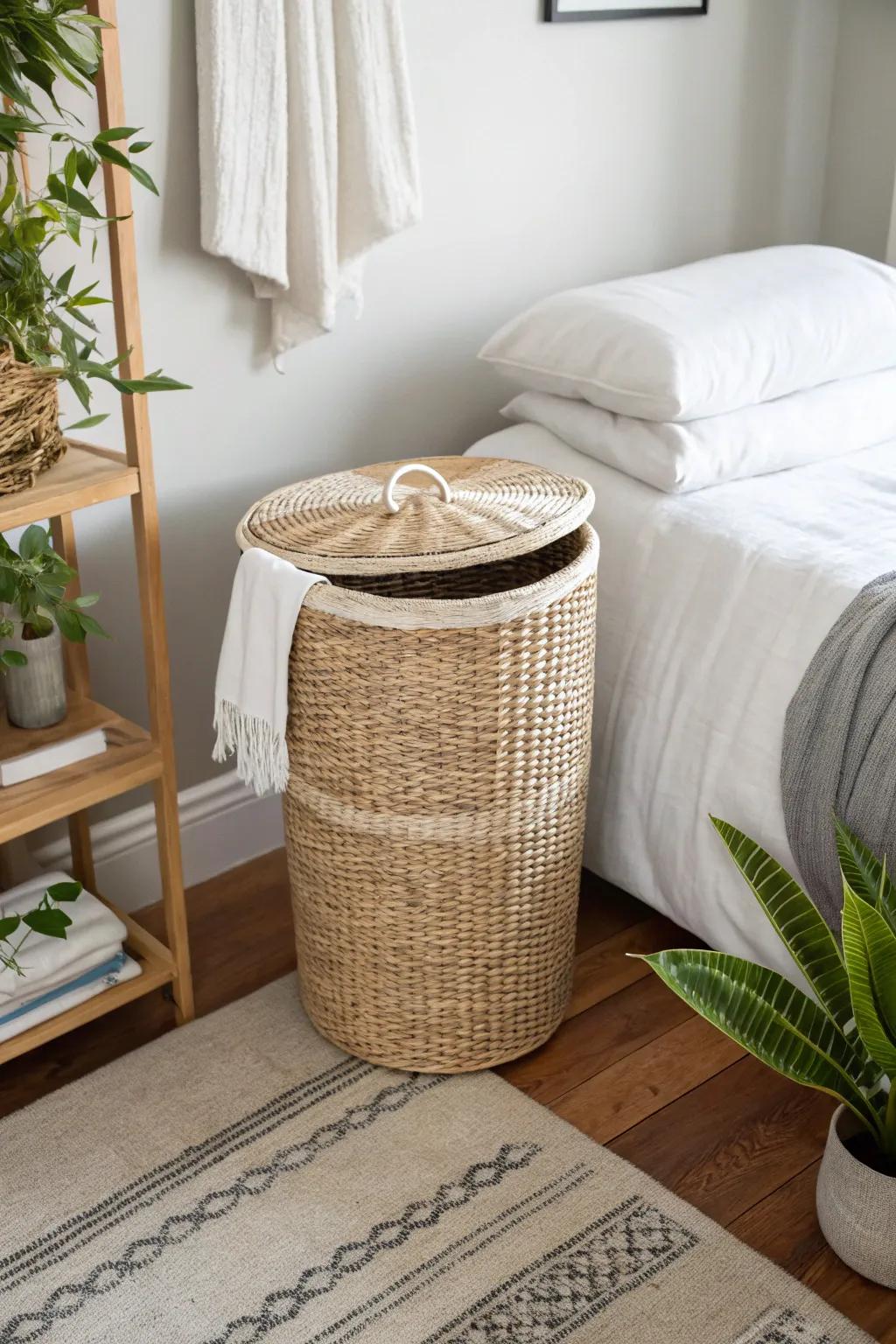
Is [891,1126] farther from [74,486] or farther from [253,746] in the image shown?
[74,486]

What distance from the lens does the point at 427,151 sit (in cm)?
198

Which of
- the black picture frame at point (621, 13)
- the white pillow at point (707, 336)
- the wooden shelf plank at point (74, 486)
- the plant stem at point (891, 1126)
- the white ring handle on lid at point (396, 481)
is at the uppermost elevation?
the black picture frame at point (621, 13)

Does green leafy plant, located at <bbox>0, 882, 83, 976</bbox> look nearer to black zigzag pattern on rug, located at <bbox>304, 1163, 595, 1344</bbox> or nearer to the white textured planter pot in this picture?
black zigzag pattern on rug, located at <bbox>304, 1163, 595, 1344</bbox>

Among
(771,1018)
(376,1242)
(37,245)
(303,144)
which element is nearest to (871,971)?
(771,1018)

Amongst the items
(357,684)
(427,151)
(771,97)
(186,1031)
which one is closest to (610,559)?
(357,684)

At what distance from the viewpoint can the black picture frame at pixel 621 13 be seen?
205 centimetres

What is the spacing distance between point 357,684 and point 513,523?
261mm

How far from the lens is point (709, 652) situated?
1.70 m

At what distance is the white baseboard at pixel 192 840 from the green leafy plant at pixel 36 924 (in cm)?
27

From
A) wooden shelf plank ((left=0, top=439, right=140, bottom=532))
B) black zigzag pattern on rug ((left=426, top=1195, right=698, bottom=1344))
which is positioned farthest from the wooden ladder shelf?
black zigzag pattern on rug ((left=426, top=1195, right=698, bottom=1344))

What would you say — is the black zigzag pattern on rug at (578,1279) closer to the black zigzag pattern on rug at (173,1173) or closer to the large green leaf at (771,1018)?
the large green leaf at (771,1018)

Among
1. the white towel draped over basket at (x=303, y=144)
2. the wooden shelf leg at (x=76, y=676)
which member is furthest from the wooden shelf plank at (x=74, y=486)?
the white towel draped over basket at (x=303, y=144)

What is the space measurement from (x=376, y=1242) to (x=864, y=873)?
2.12 ft

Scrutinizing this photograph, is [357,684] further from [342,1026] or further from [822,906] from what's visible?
[822,906]
